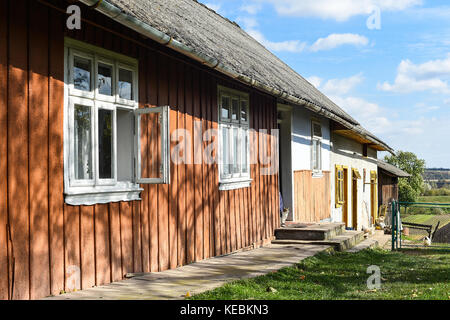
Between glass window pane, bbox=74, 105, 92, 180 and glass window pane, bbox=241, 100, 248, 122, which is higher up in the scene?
glass window pane, bbox=241, 100, 248, 122

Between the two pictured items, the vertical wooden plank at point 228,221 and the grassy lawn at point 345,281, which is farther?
the vertical wooden plank at point 228,221

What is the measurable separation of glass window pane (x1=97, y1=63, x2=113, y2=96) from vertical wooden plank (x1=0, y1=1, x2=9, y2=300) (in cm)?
129

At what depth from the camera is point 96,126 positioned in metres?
5.58

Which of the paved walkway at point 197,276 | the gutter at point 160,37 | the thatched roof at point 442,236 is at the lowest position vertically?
the thatched roof at point 442,236

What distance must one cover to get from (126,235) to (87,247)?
2.34 ft

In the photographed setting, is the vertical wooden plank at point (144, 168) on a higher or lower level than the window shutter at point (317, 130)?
lower

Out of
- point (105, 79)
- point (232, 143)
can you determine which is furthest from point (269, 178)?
point (105, 79)

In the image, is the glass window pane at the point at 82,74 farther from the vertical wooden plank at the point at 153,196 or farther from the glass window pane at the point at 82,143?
the vertical wooden plank at the point at 153,196

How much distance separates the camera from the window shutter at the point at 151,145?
5941 millimetres

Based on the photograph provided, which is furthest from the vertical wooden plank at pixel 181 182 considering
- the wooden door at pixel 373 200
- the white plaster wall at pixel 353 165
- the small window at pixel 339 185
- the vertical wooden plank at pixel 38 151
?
the wooden door at pixel 373 200

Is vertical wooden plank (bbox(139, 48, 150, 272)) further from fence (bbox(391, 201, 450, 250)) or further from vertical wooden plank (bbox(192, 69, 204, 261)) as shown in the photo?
fence (bbox(391, 201, 450, 250))

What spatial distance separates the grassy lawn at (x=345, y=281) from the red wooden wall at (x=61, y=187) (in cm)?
133

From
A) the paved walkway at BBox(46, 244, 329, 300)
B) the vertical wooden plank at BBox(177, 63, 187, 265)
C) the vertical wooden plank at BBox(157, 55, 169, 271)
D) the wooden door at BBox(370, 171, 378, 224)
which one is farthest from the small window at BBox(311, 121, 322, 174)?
the wooden door at BBox(370, 171, 378, 224)

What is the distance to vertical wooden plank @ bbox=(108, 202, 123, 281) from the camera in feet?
19.1
